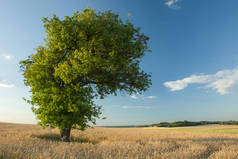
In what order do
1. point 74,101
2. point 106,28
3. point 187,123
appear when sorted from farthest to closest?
point 187,123, point 106,28, point 74,101

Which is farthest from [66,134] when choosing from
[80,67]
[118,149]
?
[118,149]

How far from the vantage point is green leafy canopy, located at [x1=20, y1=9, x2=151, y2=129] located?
13.8 metres

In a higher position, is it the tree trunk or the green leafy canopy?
the green leafy canopy

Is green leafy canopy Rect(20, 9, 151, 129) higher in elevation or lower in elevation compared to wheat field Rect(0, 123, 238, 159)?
higher

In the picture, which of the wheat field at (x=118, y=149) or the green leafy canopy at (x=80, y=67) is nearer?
the wheat field at (x=118, y=149)

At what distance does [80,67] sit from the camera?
505 inches

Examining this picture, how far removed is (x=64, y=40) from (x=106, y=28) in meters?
3.78

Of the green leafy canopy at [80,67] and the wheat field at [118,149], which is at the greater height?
the green leafy canopy at [80,67]

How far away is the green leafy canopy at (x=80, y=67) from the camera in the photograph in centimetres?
1380

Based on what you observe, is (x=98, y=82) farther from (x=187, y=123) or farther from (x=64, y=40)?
(x=187, y=123)

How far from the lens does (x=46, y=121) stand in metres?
14.1

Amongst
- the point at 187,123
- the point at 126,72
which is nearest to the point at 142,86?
the point at 126,72

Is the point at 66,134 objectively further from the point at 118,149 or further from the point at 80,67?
the point at 118,149

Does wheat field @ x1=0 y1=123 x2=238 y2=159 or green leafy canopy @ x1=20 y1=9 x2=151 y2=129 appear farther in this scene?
green leafy canopy @ x1=20 y1=9 x2=151 y2=129
